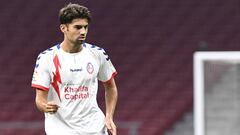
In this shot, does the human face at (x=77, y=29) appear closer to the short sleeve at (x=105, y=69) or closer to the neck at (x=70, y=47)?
the neck at (x=70, y=47)

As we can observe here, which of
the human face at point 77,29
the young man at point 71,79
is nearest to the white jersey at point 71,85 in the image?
the young man at point 71,79

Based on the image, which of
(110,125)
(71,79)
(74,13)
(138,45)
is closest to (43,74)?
(71,79)

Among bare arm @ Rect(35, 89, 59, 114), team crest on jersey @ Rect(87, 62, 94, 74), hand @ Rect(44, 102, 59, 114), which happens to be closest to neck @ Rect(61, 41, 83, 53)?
team crest on jersey @ Rect(87, 62, 94, 74)

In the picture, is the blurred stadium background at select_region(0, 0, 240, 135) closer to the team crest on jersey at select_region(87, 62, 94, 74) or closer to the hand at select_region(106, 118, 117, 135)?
the hand at select_region(106, 118, 117, 135)

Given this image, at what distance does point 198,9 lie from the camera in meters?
12.3

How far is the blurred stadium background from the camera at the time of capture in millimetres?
12156

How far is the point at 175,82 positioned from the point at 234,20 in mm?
1292

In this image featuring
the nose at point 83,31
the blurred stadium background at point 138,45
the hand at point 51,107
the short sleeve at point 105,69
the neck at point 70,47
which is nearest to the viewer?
the hand at point 51,107

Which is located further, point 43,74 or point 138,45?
point 138,45

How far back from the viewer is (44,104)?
4.77 m

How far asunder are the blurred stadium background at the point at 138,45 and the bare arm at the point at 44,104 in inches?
283

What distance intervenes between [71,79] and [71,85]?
0.12ft

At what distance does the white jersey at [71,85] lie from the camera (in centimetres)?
490

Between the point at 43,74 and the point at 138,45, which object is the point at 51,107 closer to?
the point at 43,74
